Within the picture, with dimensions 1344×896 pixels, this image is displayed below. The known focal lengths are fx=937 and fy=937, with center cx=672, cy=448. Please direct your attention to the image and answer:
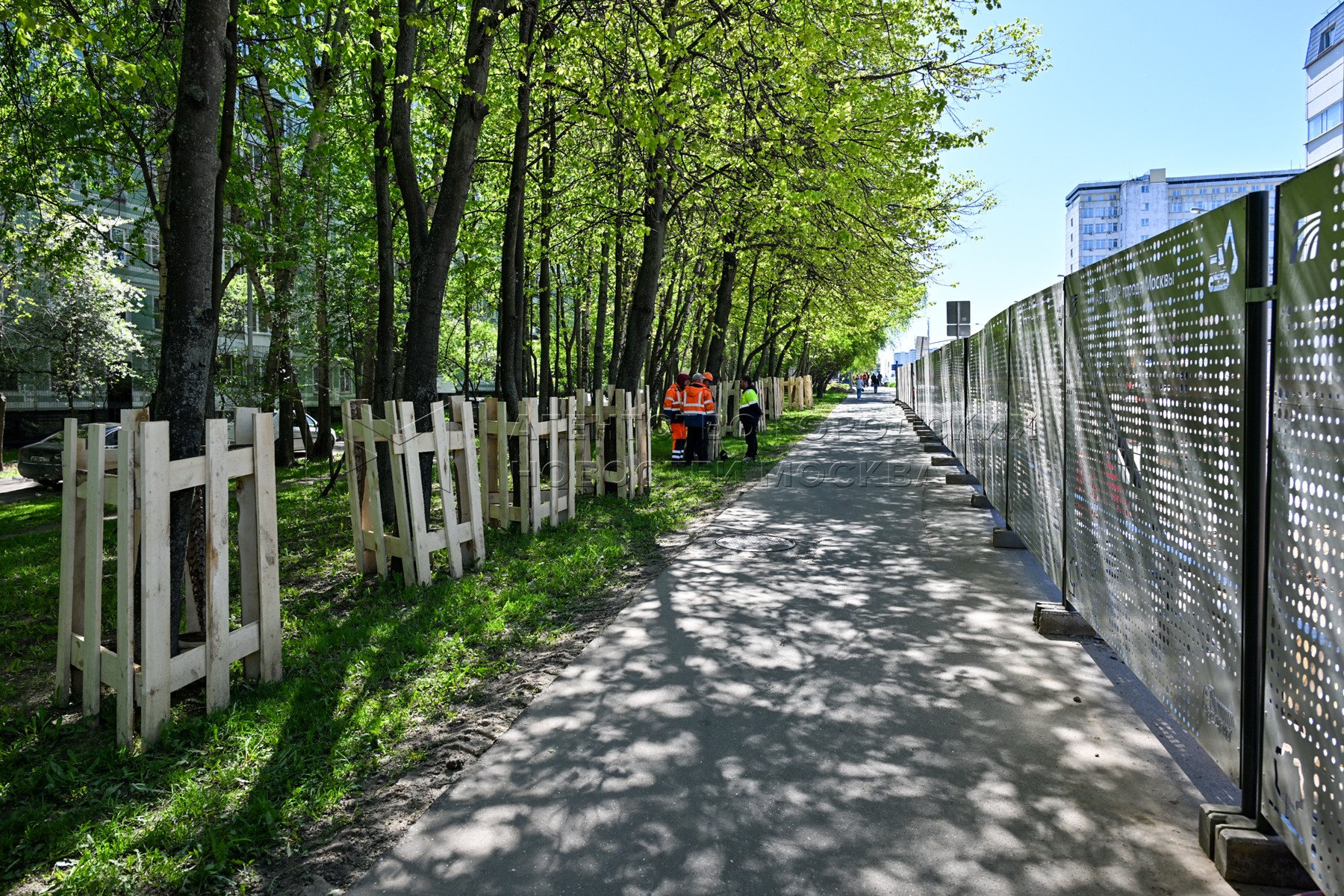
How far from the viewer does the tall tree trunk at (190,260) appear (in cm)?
512

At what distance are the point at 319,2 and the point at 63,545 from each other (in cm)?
717

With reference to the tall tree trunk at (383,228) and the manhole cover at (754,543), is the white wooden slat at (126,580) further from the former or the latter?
the tall tree trunk at (383,228)

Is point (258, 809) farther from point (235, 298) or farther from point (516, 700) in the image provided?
point (235, 298)

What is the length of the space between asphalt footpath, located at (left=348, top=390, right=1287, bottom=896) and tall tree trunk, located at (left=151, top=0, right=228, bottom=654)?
2.37m

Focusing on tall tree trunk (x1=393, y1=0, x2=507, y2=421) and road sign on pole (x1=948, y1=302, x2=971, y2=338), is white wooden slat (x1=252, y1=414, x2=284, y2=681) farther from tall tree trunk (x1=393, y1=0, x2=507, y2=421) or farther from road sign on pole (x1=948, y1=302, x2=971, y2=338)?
road sign on pole (x1=948, y1=302, x2=971, y2=338)

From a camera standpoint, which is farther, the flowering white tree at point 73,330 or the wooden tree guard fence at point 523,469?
the flowering white tree at point 73,330

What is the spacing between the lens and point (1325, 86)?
2365 inches

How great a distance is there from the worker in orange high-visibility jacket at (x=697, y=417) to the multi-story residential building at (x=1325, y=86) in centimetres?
5539

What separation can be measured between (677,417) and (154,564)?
1456 cm

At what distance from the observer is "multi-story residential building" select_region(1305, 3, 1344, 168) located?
57.9 metres

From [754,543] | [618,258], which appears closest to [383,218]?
[754,543]

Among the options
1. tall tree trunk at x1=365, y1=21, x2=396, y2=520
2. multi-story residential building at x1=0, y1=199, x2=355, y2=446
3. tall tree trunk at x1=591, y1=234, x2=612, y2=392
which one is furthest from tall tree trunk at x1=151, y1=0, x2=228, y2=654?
tall tree trunk at x1=591, y1=234, x2=612, y2=392

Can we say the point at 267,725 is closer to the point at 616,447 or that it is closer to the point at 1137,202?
the point at 616,447

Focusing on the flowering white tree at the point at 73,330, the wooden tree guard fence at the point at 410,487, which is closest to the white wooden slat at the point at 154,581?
the wooden tree guard fence at the point at 410,487
